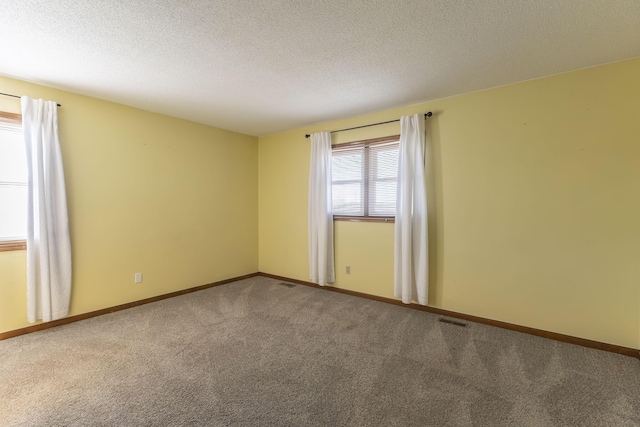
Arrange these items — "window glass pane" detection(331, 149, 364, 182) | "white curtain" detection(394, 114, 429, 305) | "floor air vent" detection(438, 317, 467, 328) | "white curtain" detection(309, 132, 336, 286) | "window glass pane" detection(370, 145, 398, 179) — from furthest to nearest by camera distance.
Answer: "white curtain" detection(309, 132, 336, 286), "window glass pane" detection(331, 149, 364, 182), "window glass pane" detection(370, 145, 398, 179), "white curtain" detection(394, 114, 429, 305), "floor air vent" detection(438, 317, 467, 328)

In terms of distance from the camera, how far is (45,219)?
2.71m

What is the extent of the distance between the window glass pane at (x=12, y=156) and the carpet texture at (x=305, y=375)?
5.06 feet

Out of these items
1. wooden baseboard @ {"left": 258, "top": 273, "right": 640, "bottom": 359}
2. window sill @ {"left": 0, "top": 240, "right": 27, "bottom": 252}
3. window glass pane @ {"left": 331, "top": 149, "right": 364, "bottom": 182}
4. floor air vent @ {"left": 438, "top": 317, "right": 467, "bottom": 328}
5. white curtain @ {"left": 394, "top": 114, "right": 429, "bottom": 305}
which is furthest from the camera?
window glass pane @ {"left": 331, "top": 149, "right": 364, "bottom": 182}

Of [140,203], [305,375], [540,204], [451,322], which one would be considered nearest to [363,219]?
[451,322]

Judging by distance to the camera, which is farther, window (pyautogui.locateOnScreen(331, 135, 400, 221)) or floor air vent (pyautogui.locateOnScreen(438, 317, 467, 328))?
window (pyautogui.locateOnScreen(331, 135, 400, 221))

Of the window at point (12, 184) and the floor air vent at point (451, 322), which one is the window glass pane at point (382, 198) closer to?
the floor air vent at point (451, 322)

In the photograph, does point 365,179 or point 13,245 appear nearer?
point 13,245

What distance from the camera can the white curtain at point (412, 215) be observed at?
3182 mm

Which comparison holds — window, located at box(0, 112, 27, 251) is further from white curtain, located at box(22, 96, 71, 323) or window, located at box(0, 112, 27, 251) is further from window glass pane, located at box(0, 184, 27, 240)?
white curtain, located at box(22, 96, 71, 323)

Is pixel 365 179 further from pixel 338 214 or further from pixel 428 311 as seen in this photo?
pixel 428 311

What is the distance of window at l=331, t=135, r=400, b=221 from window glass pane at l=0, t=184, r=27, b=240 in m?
3.40

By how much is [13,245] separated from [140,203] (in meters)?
1.17

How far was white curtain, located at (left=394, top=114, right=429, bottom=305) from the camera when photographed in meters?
3.18

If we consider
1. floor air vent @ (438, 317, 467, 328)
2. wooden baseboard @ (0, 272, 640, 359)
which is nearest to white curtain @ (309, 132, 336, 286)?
wooden baseboard @ (0, 272, 640, 359)
